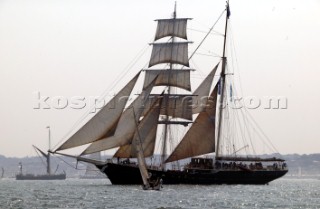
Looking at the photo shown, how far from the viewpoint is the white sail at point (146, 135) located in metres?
91.1

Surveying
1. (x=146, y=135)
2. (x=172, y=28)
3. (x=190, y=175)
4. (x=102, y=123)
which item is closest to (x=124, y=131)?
(x=102, y=123)

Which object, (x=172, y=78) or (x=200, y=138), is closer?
(x=200, y=138)

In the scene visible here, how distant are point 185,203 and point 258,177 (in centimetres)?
3816

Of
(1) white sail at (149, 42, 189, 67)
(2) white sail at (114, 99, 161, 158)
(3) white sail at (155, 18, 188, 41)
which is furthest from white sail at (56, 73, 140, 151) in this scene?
(3) white sail at (155, 18, 188, 41)

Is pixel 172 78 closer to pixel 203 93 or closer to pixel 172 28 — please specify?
pixel 203 93

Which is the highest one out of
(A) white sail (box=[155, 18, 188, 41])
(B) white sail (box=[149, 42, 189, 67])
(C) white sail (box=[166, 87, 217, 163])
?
(A) white sail (box=[155, 18, 188, 41])

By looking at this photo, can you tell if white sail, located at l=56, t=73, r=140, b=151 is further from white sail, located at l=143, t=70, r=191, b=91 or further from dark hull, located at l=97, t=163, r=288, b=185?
white sail, located at l=143, t=70, r=191, b=91

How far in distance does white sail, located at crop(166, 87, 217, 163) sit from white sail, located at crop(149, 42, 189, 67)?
5.86 meters

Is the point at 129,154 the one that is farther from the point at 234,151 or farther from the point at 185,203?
the point at 185,203

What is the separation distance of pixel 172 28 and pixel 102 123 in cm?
1855

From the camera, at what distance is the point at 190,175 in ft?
322

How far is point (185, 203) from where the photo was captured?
227ft

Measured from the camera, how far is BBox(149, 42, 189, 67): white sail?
9850cm

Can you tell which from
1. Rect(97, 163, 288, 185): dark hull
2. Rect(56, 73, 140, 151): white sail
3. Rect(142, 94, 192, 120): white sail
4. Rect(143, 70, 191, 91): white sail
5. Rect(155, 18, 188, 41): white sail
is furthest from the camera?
Rect(143, 70, 191, 91): white sail
